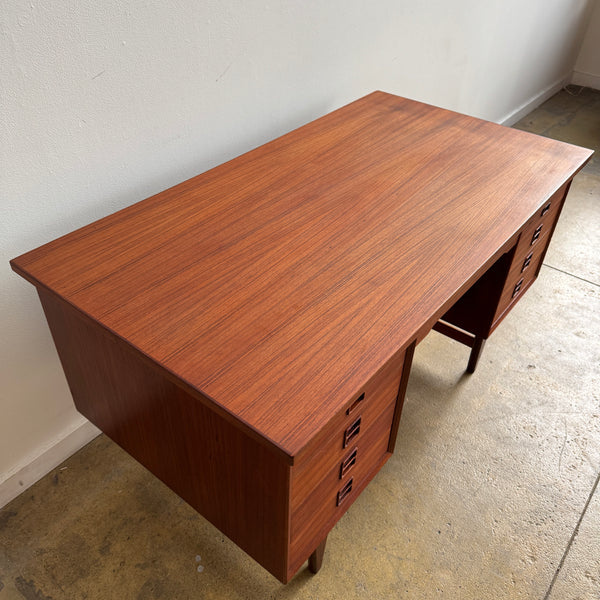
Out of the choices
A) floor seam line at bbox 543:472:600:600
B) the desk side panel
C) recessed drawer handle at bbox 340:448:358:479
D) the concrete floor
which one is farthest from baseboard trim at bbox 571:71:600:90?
the desk side panel

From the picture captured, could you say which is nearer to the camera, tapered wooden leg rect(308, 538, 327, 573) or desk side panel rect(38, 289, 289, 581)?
desk side panel rect(38, 289, 289, 581)

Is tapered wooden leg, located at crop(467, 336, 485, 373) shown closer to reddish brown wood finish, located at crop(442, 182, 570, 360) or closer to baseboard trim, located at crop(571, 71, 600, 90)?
reddish brown wood finish, located at crop(442, 182, 570, 360)

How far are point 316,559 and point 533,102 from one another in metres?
3.21

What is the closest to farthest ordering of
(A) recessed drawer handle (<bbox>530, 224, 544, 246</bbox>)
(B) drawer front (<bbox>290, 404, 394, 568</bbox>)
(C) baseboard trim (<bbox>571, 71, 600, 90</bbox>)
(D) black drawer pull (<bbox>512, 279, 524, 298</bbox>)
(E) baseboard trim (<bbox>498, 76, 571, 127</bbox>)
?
(B) drawer front (<bbox>290, 404, 394, 568</bbox>), (A) recessed drawer handle (<bbox>530, 224, 544, 246</bbox>), (D) black drawer pull (<bbox>512, 279, 524, 298</bbox>), (E) baseboard trim (<bbox>498, 76, 571, 127</bbox>), (C) baseboard trim (<bbox>571, 71, 600, 90</bbox>)

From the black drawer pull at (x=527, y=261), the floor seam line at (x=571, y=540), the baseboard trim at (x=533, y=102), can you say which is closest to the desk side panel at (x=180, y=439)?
the floor seam line at (x=571, y=540)

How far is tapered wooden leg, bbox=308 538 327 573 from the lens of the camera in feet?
4.13

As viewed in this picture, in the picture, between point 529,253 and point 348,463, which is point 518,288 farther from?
point 348,463

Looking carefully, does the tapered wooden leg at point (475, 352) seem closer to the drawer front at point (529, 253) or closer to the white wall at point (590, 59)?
the drawer front at point (529, 253)

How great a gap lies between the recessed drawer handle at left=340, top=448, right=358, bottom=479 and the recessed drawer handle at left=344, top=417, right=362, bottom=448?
0.05 metres

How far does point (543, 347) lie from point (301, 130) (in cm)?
110

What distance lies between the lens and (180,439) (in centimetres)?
102

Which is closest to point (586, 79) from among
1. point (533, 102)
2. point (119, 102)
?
point (533, 102)

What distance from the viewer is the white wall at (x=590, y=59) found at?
3746 mm

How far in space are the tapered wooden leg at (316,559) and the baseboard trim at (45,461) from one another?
0.71 m
